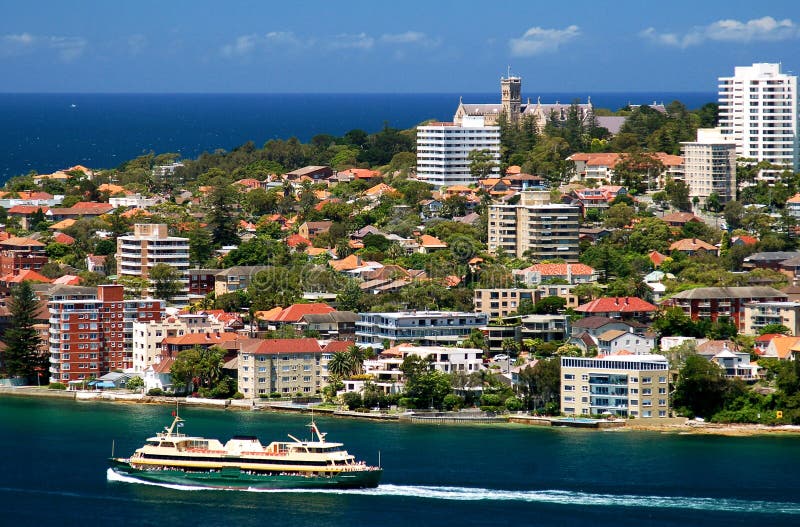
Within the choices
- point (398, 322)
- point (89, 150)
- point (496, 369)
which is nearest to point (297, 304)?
point (398, 322)

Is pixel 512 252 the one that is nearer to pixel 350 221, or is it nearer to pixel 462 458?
pixel 350 221

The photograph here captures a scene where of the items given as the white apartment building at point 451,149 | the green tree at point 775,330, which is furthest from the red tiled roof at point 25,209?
the green tree at point 775,330

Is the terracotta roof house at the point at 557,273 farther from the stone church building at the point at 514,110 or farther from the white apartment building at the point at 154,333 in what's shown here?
the stone church building at the point at 514,110

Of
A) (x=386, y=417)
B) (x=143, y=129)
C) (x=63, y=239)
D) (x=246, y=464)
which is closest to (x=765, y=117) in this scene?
(x=63, y=239)

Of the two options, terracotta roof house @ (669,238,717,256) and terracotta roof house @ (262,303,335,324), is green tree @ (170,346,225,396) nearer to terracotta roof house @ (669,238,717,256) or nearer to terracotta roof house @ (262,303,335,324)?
terracotta roof house @ (262,303,335,324)

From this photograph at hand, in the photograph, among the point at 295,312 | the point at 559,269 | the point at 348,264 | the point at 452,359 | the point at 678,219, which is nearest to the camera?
the point at 452,359

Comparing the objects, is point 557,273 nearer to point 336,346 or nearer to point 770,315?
point 770,315

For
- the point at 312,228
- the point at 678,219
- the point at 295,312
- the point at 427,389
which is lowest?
the point at 427,389
